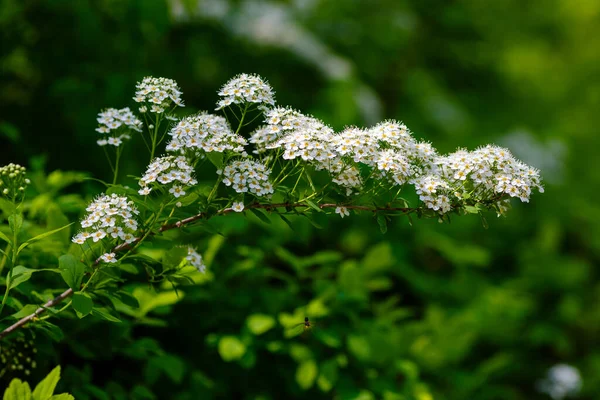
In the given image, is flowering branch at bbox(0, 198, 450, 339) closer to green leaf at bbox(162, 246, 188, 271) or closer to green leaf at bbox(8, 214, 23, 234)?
green leaf at bbox(162, 246, 188, 271)

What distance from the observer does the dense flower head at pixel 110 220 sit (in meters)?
1.70

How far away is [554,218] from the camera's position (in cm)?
560

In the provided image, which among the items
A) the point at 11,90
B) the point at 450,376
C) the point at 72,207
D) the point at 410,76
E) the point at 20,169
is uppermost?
the point at 410,76

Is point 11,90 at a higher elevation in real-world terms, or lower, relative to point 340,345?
higher

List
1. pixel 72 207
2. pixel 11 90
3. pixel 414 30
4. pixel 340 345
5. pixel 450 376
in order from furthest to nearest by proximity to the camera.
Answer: pixel 414 30
pixel 11 90
pixel 450 376
pixel 340 345
pixel 72 207

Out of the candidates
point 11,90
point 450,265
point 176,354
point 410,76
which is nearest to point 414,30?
point 410,76

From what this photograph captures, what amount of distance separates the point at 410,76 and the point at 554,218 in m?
2.07

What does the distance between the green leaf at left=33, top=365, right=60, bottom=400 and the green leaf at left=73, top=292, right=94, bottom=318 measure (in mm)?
268

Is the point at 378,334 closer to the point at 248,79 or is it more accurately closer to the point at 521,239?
the point at 248,79

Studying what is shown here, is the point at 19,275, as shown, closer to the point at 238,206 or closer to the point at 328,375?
the point at 238,206

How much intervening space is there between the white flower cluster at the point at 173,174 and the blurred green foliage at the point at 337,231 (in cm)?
17

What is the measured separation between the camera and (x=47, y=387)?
1858 mm

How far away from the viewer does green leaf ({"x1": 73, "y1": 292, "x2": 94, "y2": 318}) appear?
1697mm

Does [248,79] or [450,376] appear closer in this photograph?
[248,79]
